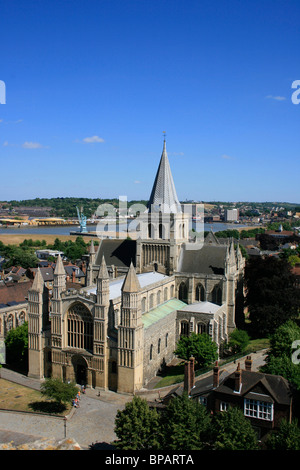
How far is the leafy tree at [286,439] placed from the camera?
23.0m

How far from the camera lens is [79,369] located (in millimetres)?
41719

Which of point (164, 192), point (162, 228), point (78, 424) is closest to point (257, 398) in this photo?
point (78, 424)

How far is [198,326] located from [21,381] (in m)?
20.1

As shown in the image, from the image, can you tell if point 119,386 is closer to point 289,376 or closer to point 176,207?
point 289,376

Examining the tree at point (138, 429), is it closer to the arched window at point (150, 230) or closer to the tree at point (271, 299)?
the tree at point (271, 299)

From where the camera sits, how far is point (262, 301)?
52.3 metres

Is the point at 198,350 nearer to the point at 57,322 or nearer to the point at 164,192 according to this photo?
the point at 57,322

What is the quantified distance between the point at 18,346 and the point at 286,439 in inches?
1266

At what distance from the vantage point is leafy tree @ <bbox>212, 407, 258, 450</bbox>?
78.0 ft

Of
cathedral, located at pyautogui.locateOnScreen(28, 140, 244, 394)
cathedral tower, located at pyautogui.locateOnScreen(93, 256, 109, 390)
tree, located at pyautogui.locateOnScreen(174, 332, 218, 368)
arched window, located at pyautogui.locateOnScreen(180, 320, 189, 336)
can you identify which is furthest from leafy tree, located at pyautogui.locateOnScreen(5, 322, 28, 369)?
arched window, located at pyautogui.locateOnScreen(180, 320, 189, 336)

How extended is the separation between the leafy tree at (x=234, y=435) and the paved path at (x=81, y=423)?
394 inches

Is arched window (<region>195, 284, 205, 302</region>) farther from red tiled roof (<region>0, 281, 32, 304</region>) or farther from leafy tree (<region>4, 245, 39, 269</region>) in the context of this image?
leafy tree (<region>4, 245, 39, 269</region>)
